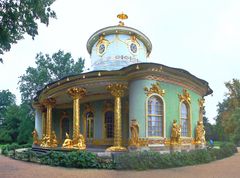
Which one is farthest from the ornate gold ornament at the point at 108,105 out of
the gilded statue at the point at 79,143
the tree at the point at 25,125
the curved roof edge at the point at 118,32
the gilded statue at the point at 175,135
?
the tree at the point at 25,125

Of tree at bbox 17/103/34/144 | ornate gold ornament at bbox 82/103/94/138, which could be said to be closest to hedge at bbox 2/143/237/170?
ornate gold ornament at bbox 82/103/94/138

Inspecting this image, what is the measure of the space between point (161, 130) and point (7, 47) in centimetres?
897

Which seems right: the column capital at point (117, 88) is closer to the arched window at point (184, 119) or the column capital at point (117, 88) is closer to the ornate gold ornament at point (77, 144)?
the ornate gold ornament at point (77, 144)

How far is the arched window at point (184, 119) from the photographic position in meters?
15.7

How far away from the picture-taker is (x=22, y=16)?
6.86 meters

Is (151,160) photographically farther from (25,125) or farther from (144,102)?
(25,125)

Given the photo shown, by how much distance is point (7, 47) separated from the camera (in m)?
7.37

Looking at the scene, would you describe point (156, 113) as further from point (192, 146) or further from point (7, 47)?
point (7, 47)

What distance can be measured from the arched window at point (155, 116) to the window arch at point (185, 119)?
1.92 m

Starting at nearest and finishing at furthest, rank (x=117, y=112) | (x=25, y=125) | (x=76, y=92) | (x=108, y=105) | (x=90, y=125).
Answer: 1. (x=117, y=112)
2. (x=76, y=92)
3. (x=108, y=105)
4. (x=90, y=125)
5. (x=25, y=125)

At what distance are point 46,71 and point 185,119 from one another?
85.3 ft

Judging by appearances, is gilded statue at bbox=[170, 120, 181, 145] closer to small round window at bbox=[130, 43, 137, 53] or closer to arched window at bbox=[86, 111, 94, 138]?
arched window at bbox=[86, 111, 94, 138]

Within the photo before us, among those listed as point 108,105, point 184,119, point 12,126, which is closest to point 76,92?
point 108,105

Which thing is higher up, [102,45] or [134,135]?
[102,45]
